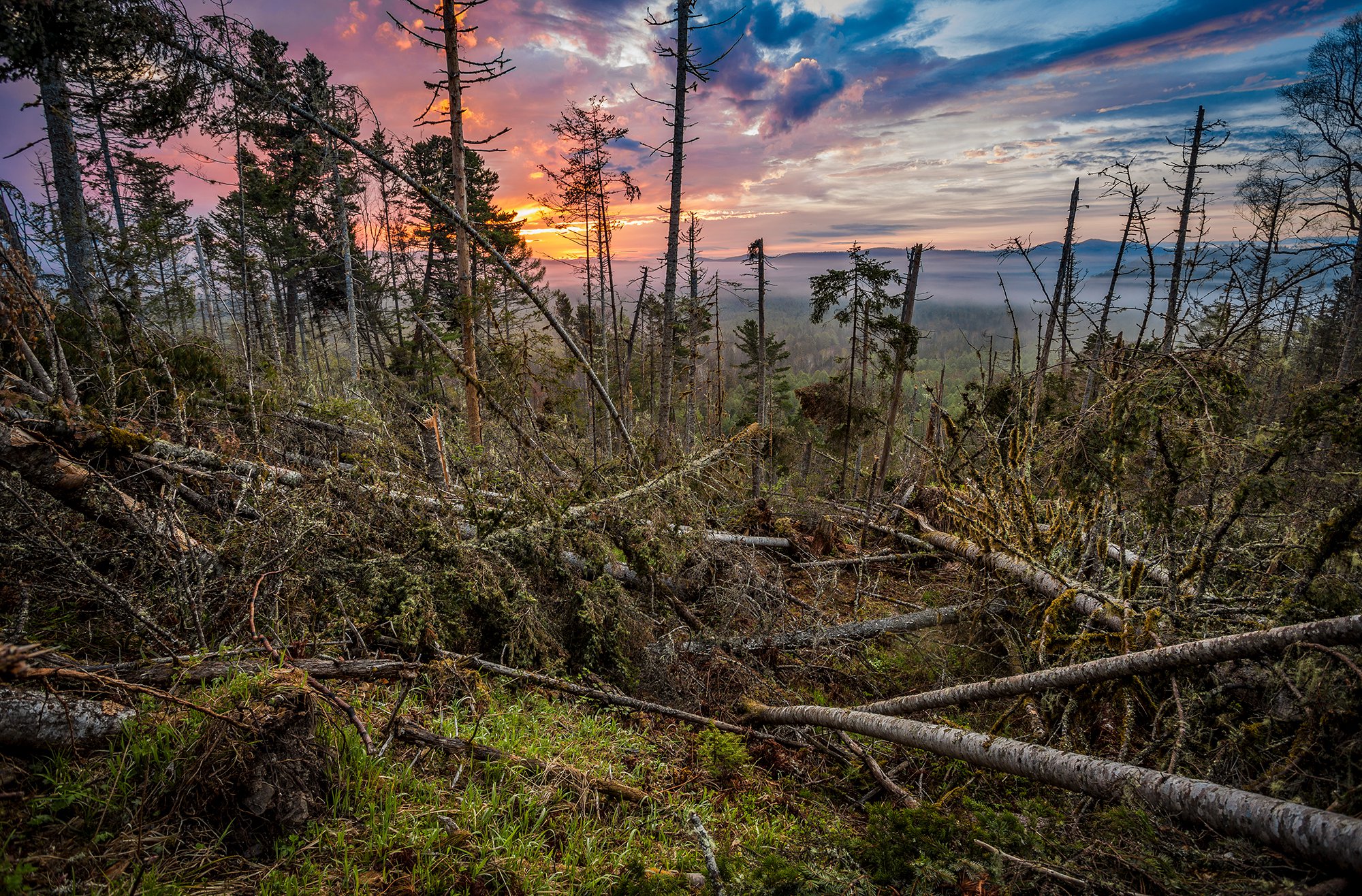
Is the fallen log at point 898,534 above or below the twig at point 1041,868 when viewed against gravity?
below

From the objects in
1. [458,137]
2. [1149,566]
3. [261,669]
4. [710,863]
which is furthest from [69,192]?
[1149,566]

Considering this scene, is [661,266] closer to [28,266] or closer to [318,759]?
[28,266]

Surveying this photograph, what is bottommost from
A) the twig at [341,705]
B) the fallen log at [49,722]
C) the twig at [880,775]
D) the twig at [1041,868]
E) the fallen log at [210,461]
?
the twig at [880,775]

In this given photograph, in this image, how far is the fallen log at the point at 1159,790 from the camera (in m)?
1.54

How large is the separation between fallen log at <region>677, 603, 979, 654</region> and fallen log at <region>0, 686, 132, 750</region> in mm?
3935

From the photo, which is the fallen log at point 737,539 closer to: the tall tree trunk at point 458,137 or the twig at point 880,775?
the twig at point 880,775

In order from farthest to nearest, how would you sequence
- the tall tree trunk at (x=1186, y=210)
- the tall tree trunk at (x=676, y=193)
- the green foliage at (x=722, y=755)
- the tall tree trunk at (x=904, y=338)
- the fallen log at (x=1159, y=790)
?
the tall tree trunk at (x=1186, y=210)
the tall tree trunk at (x=904, y=338)
the tall tree trunk at (x=676, y=193)
the green foliage at (x=722, y=755)
the fallen log at (x=1159, y=790)

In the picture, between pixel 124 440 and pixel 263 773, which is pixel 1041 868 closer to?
pixel 263 773

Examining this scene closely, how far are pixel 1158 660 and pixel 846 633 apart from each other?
3.74 meters

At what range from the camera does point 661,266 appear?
1544 centimetres

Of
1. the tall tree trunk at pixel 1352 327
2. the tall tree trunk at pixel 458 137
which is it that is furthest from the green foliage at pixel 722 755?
the tall tree trunk at pixel 1352 327

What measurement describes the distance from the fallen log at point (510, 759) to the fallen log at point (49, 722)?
3.66ft

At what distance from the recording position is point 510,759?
285 cm

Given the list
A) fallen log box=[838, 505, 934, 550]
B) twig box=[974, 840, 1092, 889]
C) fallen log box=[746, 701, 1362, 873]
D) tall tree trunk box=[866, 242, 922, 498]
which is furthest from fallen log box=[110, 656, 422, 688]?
tall tree trunk box=[866, 242, 922, 498]
